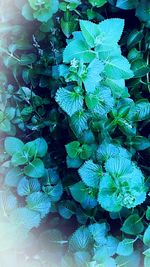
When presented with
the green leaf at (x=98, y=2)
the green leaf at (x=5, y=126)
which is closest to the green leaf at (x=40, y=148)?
the green leaf at (x=5, y=126)

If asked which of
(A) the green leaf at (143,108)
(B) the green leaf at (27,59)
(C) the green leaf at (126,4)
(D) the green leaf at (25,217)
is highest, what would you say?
(C) the green leaf at (126,4)

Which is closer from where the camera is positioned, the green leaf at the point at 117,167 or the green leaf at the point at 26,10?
the green leaf at the point at 117,167

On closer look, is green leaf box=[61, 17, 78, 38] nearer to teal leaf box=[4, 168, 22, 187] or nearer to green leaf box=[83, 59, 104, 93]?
green leaf box=[83, 59, 104, 93]

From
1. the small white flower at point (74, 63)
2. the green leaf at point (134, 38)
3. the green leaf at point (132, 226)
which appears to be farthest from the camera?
the green leaf at point (134, 38)

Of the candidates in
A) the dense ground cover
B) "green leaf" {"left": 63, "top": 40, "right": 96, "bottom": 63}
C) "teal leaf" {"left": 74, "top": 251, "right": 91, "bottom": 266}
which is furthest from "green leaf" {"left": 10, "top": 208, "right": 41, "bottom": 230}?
"green leaf" {"left": 63, "top": 40, "right": 96, "bottom": 63}

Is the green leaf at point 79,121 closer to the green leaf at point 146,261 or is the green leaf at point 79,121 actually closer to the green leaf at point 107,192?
the green leaf at point 107,192

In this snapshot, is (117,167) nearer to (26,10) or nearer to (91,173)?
(91,173)
